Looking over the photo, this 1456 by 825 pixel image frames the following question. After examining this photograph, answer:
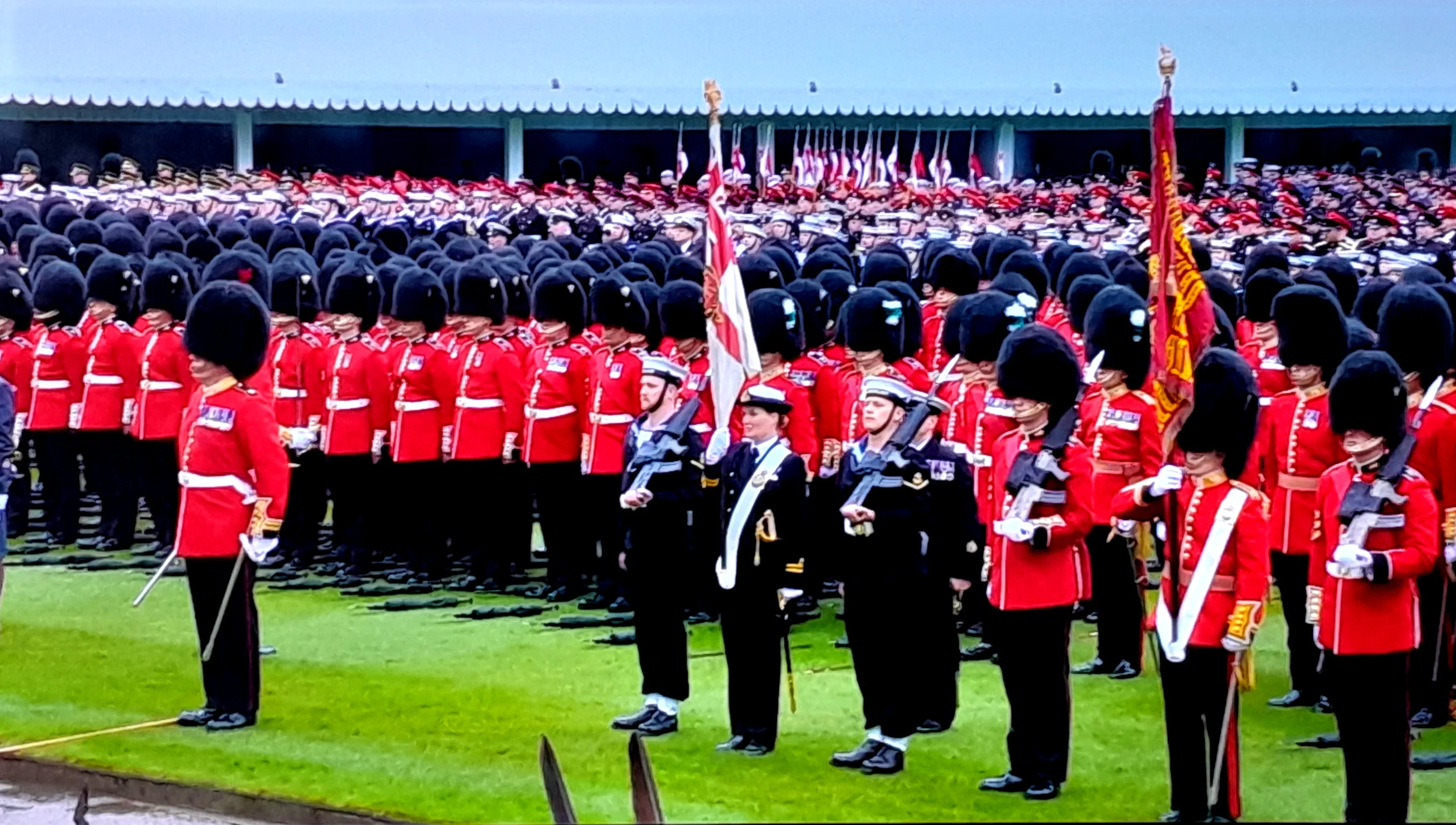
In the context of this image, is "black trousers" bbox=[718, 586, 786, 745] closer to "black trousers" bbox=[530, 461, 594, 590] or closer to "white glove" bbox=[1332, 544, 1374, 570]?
"white glove" bbox=[1332, 544, 1374, 570]

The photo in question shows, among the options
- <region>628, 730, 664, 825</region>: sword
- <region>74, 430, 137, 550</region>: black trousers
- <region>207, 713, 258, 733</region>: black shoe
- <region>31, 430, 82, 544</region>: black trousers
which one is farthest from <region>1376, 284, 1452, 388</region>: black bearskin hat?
<region>31, 430, 82, 544</region>: black trousers

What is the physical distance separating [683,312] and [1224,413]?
4.03 m

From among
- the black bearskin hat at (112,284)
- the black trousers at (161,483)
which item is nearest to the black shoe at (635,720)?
the black trousers at (161,483)

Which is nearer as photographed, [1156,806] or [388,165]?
[1156,806]

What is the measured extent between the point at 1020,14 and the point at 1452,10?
6.42 meters

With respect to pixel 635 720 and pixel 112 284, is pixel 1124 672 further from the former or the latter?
pixel 112 284

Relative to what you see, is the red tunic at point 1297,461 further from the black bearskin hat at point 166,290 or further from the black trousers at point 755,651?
the black bearskin hat at point 166,290

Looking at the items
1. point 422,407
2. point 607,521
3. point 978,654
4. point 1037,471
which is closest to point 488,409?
point 422,407

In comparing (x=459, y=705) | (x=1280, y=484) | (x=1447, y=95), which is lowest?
(x=459, y=705)

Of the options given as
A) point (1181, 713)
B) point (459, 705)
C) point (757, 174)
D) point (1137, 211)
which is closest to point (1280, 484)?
point (1181, 713)

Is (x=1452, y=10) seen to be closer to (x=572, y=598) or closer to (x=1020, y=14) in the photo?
(x=1020, y=14)

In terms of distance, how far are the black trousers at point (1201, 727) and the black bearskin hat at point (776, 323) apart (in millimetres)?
3332

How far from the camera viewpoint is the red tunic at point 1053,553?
6.85m

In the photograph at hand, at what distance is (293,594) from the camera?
1112 centimetres
